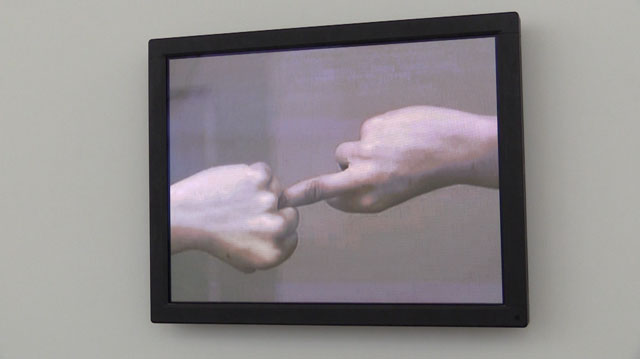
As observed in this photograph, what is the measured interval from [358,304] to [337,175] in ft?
0.82

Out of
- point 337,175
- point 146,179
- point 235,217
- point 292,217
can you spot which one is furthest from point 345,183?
point 146,179

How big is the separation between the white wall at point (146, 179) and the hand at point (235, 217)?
107 mm

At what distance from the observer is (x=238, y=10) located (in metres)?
1.88

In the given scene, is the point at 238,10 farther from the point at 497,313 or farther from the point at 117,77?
the point at 497,313

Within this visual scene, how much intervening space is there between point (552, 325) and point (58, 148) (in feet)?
3.49

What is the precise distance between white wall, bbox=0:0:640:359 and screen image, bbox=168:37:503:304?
86mm

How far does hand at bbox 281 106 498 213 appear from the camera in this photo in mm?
1718

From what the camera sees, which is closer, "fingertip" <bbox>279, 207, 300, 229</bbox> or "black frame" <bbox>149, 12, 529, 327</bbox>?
"black frame" <bbox>149, 12, 529, 327</bbox>

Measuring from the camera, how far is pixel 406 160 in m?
1.75

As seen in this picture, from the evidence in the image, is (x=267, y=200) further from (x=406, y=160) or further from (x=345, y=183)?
(x=406, y=160)

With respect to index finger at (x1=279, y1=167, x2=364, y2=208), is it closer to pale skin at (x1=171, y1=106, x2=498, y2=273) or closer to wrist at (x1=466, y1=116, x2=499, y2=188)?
pale skin at (x1=171, y1=106, x2=498, y2=273)

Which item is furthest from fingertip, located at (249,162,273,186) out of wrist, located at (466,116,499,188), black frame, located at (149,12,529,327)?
wrist, located at (466,116,499,188)

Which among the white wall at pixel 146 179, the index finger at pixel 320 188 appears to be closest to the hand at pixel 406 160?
the index finger at pixel 320 188

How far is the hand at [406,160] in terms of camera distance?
1.72 metres
